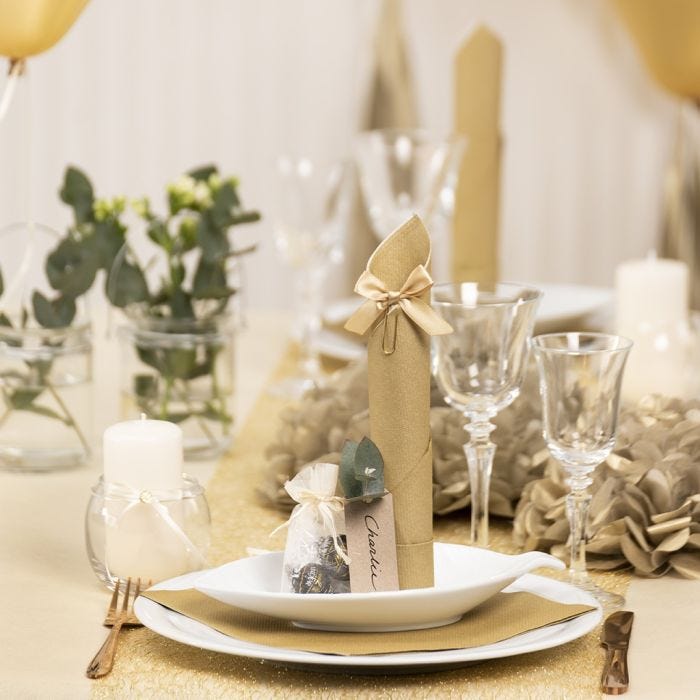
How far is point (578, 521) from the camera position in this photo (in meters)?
0.89

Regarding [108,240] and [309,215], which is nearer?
[108,240]

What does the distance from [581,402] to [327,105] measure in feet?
8.09

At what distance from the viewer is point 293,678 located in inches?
29.5

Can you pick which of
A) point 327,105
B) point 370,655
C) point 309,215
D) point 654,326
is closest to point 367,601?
point 370,655

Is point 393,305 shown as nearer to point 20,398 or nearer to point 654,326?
point 20,398

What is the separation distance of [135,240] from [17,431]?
223mm

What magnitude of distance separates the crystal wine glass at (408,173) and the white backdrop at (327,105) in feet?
5.16

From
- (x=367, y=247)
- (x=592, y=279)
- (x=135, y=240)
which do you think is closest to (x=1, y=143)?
(x=367, y=247)

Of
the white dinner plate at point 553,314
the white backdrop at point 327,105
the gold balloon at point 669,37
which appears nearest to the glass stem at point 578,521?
the white dinner plate at point 553,314

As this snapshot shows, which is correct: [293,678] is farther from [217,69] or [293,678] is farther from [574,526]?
[217,69]

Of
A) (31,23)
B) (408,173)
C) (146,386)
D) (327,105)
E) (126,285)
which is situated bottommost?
(146,386)

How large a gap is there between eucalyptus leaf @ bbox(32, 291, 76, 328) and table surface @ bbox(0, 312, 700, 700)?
0.14 m

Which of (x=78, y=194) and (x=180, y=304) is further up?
(x=78, y=194)

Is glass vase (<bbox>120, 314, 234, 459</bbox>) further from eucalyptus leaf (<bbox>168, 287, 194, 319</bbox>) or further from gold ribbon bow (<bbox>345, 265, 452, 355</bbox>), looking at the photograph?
gold ribbon bow (<bbox>345, 265, 452, 355</bbox>)
